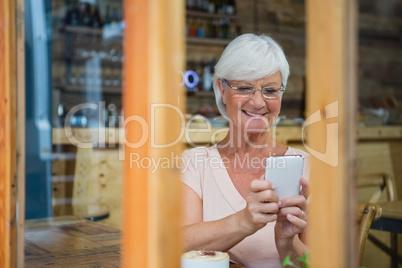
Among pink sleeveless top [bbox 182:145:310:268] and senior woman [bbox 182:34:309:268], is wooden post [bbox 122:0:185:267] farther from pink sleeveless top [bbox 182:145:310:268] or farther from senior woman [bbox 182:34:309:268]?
pink sleeveless top [bbox 182:145:310:268]

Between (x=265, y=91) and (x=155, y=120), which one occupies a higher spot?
(x=265, y=91)

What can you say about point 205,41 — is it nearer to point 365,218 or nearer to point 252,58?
point 252,58

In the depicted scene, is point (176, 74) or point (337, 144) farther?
point (176, 74)

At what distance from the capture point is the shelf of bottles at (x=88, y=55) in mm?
4543

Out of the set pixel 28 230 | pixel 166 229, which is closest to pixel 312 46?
pixel 166 229

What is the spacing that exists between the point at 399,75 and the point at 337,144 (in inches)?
195

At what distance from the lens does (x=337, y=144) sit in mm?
672

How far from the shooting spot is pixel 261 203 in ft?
4.34

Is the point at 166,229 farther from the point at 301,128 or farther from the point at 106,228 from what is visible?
the point at 301,128

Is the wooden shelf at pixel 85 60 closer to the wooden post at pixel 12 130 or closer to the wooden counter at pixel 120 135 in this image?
the wooden counter at pixel 120 135

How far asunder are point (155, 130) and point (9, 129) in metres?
0.75

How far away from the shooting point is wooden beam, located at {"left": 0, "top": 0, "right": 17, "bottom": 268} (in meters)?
1.36

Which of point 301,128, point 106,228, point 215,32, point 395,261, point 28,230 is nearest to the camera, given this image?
point 106,228

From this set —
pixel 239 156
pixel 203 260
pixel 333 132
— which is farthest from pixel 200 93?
pixel 333 132
